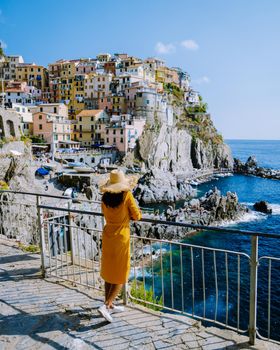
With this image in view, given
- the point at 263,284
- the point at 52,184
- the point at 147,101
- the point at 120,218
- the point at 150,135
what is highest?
the point at 147,101

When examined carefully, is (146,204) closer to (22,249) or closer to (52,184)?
(52,184)

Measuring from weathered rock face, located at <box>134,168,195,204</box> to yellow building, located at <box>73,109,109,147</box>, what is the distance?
22088 millimetres

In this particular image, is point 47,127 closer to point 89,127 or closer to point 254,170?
point 89,127

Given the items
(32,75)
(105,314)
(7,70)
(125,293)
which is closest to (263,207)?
(125,293)

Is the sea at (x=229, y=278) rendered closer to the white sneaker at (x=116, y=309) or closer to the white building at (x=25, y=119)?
the white sneaker at (x=116, y=309)

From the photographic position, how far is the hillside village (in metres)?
67.2

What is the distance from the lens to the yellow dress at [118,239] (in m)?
4.30

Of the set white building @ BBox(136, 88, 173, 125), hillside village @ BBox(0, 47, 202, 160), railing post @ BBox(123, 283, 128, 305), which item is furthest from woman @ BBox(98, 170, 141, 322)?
white building @ BBox(136, 88, 173, 125)

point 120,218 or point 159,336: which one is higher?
point 120,218

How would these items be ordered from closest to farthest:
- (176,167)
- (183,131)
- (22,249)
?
(22,249) → (176,167) → (183,131)

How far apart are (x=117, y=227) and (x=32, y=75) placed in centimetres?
9760

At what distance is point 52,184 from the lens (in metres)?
42.5

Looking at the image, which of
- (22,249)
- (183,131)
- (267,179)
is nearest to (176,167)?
(183,131)

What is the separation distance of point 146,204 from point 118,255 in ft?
147
